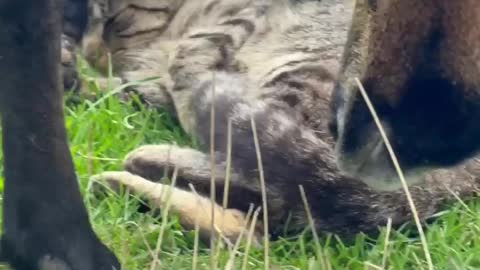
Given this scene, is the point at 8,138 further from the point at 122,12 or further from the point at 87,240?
the point at 122,12

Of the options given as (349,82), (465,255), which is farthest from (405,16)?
(465,255)

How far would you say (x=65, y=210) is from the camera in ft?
6.91

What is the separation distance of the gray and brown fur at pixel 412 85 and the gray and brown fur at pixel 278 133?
0.80ft

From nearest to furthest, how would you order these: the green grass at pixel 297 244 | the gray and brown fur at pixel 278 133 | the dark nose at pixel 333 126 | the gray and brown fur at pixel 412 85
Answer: the gray and brown fur at pixel 412 85 < the dark nose at pixel 333 126 < the green grass at pixel 297 244 < the gray and brown fur at pixel 278 133

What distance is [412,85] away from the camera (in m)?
2.03

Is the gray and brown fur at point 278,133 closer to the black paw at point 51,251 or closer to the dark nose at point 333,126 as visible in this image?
the dark nose at point 333,126

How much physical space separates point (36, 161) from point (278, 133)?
66 cm

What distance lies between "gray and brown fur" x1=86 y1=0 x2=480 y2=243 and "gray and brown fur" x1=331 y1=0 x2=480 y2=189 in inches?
9.6

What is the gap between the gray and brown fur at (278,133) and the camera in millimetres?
2561

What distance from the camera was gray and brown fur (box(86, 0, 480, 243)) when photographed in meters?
2.56

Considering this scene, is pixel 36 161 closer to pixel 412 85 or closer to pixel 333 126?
pixel 333 126

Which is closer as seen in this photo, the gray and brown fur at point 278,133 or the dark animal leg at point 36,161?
the dark animal leg at point 36,161

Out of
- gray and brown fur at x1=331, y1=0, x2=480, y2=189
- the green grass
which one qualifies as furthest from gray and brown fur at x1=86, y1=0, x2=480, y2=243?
gray and brown fur at x1=331, y1=0, x2=480, y2=189

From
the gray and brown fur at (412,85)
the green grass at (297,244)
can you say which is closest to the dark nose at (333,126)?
the gray and brown fur at (412,85)
